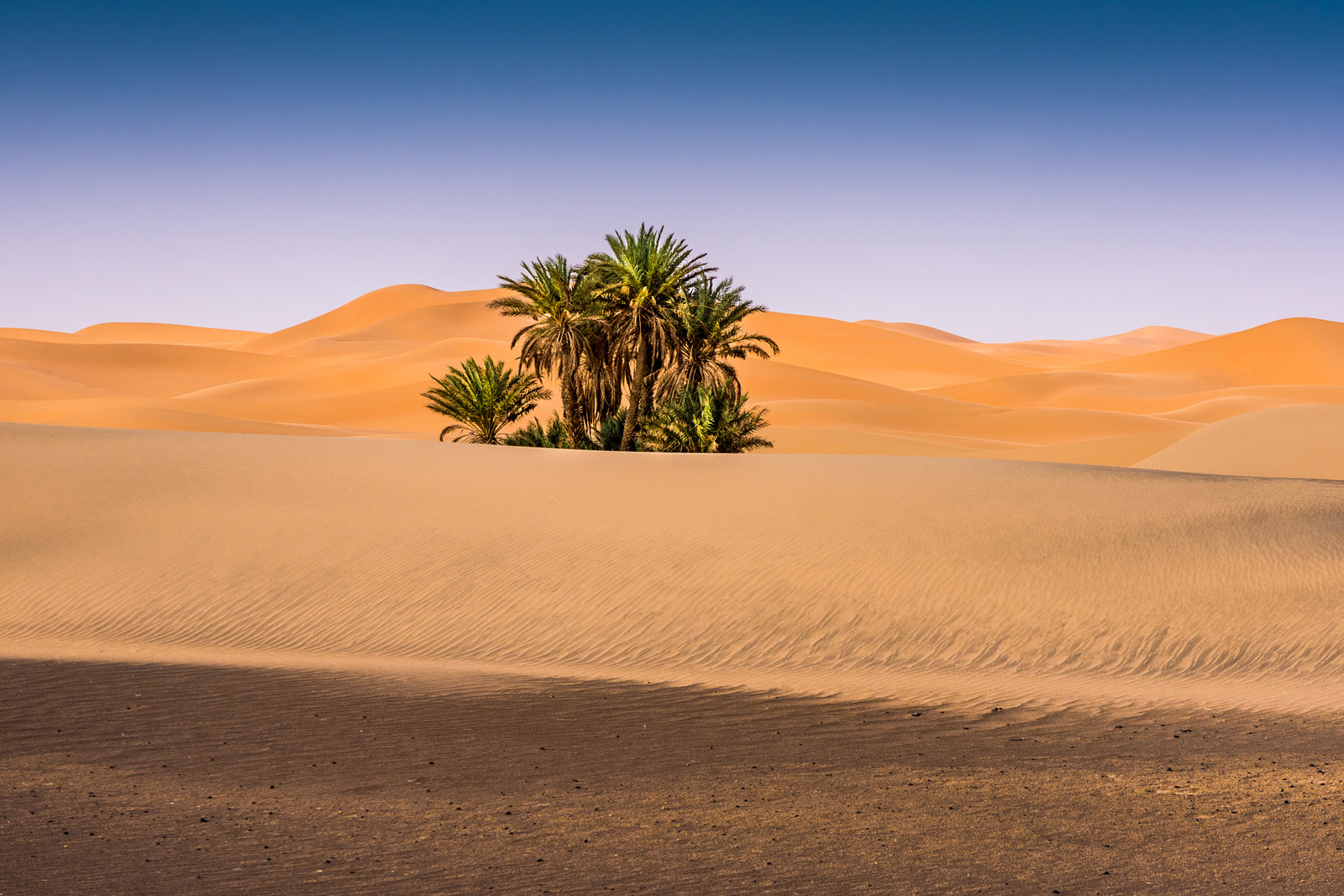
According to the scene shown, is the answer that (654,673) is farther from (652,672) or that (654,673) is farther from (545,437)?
(545,437)

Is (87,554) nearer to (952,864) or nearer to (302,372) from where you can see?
(952,864)

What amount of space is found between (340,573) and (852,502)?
7.86 metres

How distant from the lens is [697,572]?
13.1 metres

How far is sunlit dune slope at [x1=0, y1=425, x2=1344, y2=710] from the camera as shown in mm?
10453

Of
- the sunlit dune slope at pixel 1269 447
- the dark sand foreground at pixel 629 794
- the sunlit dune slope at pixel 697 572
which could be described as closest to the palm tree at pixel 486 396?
the sunlit dune slope at pixel 697 572

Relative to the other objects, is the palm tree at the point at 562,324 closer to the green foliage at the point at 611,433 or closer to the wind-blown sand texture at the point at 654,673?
the green foliage at the point at 611,433

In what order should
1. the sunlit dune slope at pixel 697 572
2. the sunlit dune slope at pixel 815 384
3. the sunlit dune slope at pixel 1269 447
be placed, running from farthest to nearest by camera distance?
the sunlit dune slope at pixel 815 384
the sunlit dune slope at pixel 1269 447
the sunlit dune slope at pixel 697 572

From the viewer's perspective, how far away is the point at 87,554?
44.4 feet

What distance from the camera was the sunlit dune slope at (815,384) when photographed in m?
55.9

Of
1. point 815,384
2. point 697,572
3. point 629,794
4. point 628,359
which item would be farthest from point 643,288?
point 815,384

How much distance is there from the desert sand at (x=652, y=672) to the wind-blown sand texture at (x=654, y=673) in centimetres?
4

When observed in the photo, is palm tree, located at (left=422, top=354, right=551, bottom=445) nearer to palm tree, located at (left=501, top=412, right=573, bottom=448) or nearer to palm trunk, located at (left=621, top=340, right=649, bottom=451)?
palm tree, located at (left=501, top=412, right=573, bottom=448)

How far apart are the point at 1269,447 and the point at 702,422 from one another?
21679mm

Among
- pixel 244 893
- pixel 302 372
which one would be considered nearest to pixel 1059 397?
pixel 302 372
